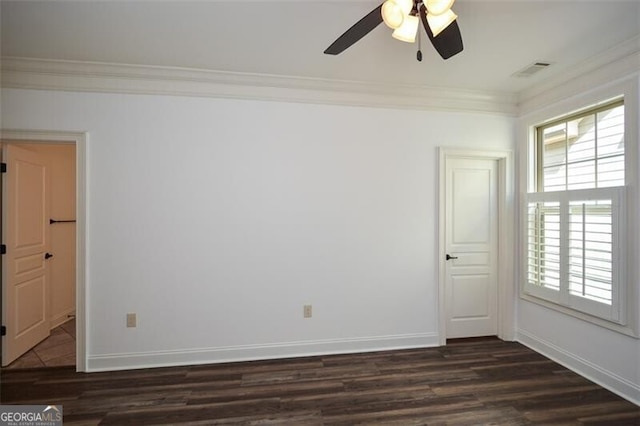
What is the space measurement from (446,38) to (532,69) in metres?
1.60

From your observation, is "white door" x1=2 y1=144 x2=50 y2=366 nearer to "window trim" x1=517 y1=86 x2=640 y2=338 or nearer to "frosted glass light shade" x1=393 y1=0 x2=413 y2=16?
"frosted glass light shade" x1=393 y1=0 x2=413 y2=16

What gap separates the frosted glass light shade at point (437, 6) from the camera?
4.83 feet

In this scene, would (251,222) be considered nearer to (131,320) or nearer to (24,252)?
(131,320)

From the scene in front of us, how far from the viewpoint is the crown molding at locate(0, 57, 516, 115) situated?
2592 mm

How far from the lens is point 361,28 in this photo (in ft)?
5.40

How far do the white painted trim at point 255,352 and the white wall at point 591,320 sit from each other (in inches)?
41.4

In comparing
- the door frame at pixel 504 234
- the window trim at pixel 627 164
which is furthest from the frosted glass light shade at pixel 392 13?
the window trim at pixel 627 164

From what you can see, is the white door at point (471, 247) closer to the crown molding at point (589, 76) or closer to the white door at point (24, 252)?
the crown molding at point (589, 76)

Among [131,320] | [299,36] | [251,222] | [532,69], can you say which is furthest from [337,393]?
[532,69]

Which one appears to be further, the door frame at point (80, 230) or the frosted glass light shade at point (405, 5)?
the door frame at point (80, 230)

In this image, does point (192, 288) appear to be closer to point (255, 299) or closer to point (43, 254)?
point (255, 299)

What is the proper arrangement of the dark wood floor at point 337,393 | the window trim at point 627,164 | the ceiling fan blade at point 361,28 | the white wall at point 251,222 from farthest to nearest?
the white wall at point 251,222
the window trim at point 627,164
the dark wood floor at point 337,393
the ceiling fan blade at point 361,28

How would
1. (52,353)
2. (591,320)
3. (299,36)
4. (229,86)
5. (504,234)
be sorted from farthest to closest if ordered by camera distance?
1. (504,234)
2. (52,353)
3. (229,86)
4. (591,320)
5. (299,36)

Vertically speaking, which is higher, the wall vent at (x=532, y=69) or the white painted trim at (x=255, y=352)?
the wall vent at (x=532, y=69)
